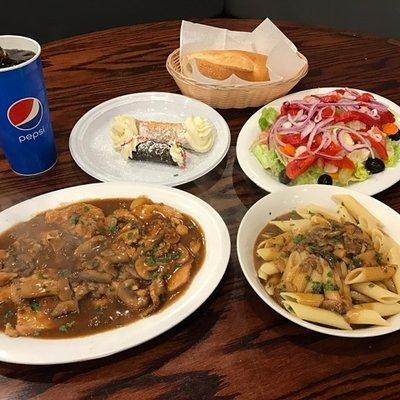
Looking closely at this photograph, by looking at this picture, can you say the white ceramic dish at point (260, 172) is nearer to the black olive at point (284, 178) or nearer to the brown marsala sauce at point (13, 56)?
the black olive at point (284, 178)

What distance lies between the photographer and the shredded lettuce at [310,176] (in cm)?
220

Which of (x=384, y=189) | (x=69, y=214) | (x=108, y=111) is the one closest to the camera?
(x=69, y=214)

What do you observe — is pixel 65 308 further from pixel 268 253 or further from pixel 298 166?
pixel 298 166

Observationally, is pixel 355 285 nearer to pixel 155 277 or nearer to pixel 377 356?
pixel 377 356

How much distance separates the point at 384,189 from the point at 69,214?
1265 mm

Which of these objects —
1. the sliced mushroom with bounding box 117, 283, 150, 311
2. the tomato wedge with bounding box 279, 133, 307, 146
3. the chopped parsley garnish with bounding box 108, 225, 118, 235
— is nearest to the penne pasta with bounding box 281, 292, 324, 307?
the sliced mushroom with bounding box 117, 283, 150, 311

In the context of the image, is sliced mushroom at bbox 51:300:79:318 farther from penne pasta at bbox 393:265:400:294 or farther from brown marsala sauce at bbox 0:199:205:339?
penne pasta at bbox 393:265:400:294

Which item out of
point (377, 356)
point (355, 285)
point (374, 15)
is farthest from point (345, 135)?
point (374, 15)

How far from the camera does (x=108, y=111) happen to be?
2584 millimetres

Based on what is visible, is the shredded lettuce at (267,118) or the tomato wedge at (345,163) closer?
the tomato wedge at (345,163)

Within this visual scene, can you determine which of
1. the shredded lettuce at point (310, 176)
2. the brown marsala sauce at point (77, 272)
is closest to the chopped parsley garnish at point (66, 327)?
the brown marsala sauce at point (77, 272)

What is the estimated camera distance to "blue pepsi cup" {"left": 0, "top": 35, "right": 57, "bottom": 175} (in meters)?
1.95

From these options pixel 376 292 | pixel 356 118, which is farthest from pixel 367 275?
Result: pixel 356 118

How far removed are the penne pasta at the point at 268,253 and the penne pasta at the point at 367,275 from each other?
Result: 9.7 inches
